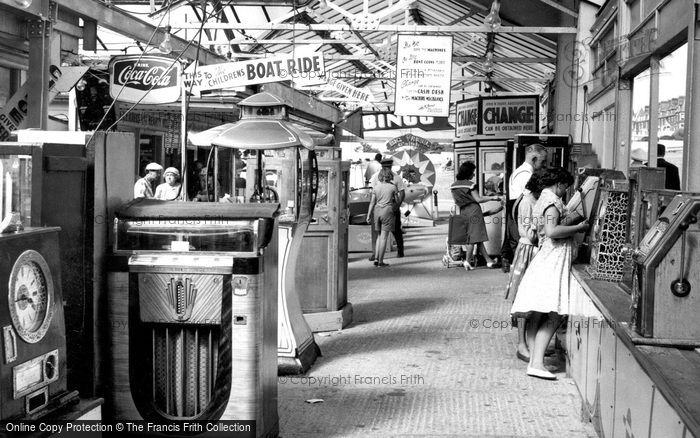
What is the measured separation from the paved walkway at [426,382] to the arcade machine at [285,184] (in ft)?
0.86

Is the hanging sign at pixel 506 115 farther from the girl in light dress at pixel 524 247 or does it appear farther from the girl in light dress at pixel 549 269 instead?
the girl in light dress at pixel 549 269

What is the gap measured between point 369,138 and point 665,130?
34859 mm

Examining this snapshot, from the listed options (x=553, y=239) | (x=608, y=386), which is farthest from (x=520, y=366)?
(x=608, y=386)

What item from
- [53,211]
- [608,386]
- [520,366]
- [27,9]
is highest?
[27,9]

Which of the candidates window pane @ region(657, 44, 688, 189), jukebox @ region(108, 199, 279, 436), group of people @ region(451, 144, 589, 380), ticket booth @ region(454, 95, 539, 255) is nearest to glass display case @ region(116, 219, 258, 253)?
jukebox @ region(108, 199, 279, 436)

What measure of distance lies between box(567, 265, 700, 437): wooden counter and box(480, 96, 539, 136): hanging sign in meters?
11.0

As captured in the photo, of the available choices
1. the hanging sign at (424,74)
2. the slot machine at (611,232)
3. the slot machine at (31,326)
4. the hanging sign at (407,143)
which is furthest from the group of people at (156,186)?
the hanging sign at (407,143)

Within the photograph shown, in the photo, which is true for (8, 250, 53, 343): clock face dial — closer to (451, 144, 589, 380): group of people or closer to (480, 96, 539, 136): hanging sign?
(451, 144, 589, 380): group of people

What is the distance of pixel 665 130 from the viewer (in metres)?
7.06

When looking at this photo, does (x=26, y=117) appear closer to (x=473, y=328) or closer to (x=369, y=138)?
(x=473, y=328)

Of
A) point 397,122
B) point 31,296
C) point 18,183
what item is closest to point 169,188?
point 18,183

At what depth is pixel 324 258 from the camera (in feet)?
30.6

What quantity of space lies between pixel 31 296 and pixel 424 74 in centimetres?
1042

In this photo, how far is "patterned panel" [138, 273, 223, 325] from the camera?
15.8 feet
